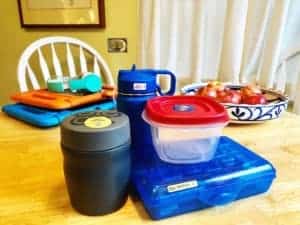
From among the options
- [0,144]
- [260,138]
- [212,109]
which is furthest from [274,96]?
[0,144]

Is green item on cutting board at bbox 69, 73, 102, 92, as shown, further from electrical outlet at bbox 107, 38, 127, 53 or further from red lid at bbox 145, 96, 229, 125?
electrical outlet at bbox 107, 38, 127, 53

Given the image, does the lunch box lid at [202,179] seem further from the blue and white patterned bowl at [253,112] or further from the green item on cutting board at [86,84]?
the green item on cutting board at [86,84]

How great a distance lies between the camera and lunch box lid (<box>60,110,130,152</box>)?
0.40m

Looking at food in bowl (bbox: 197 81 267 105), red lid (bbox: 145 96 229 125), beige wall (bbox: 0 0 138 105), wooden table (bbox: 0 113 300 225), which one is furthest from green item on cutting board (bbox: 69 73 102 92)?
beige wall (bbox: 0 0 138 105)

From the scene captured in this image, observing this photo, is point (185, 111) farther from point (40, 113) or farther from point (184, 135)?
point (40, 113)

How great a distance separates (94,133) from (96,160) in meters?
0.04

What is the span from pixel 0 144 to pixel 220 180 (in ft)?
1.91

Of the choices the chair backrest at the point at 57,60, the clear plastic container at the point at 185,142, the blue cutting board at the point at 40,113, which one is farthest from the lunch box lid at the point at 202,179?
the chair backrest at the point at 57,60

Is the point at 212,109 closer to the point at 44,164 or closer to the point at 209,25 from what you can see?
the point at 44,164

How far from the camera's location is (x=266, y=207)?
1.59 ft

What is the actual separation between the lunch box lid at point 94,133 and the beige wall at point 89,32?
4.40 ft

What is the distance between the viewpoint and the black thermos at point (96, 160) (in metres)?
0.41

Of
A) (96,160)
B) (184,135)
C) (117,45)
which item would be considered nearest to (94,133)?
(96,160)

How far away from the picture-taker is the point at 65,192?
0.52m
